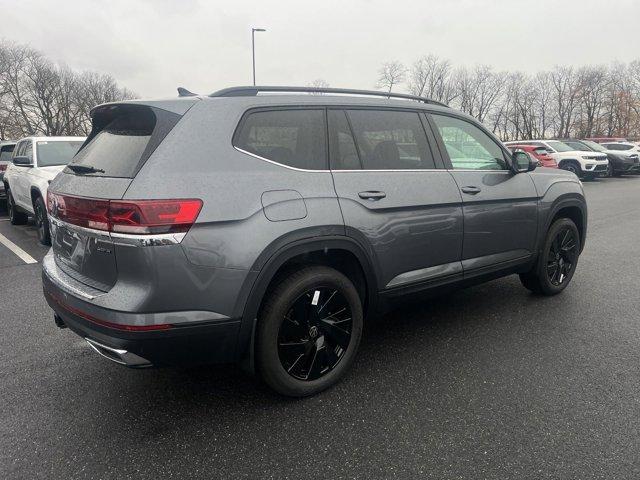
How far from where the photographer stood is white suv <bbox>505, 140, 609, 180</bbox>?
731 inches

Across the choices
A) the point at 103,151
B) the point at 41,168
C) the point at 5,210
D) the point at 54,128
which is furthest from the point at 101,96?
the point at 103,151

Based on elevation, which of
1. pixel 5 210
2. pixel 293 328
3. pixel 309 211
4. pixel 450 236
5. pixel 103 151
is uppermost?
pixel 103 151

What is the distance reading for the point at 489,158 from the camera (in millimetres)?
3750

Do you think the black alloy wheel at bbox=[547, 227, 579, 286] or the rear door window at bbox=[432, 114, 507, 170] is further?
the black alloy wheel at bbox=[547, 227, 579, 286]

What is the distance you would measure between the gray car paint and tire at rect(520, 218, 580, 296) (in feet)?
4.53

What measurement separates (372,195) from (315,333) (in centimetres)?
89

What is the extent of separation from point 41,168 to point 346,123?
5.89 meters

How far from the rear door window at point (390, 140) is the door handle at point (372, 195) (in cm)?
18

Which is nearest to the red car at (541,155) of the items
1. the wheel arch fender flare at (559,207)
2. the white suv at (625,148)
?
the white suv at (625,148)

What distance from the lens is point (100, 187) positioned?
232cm

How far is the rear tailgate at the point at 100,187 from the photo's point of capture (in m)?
2.26

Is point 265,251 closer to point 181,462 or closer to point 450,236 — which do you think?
point 181,462

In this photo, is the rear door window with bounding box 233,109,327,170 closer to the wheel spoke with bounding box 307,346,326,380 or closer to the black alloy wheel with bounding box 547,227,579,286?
the wheel spoke with bounding box 307,346,326,380

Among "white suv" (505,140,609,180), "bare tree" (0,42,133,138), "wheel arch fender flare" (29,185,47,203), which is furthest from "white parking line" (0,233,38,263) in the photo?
"bare tree" (0,42,133,138)
